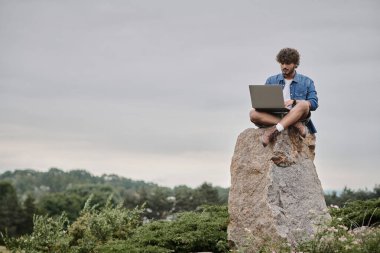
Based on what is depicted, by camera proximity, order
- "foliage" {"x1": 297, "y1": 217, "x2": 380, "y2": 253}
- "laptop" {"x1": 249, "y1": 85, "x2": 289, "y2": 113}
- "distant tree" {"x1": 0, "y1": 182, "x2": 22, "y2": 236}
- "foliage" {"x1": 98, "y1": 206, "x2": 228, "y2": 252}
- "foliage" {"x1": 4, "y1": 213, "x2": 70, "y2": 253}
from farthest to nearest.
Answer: "distant tree" {"x1": 0, "y1": 182, "x2": 22, "y2": 236}
"foliage" {"x1": 4, "y1": 213, "x2": 70, "y2": 253}
"foliage" {"x1": 98, "y1": 206, "x2": 228, "y2": 252}
"laptop" {"x1": 249, "y1": 85, "x2": 289, "y2": 113}
"foliage" {"x1": 297, "y1": 217, "x2": 380, "y2": 253}

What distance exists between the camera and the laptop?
8.62m

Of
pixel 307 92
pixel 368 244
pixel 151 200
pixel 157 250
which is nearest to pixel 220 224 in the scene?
pixel 157 250

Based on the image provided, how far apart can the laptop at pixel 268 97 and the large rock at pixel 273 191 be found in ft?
2.09

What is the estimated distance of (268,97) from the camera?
8664mm

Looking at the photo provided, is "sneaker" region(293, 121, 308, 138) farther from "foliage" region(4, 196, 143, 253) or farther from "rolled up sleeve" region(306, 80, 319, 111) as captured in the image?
"foliage" region(4, 196, 143, 253)

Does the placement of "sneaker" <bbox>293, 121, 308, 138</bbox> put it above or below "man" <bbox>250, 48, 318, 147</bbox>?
below

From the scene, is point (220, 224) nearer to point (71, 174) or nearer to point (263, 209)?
point (263, 209)

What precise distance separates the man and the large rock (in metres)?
0.20

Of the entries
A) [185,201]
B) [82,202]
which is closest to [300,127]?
[185,201]

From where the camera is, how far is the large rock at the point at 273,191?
8867mm

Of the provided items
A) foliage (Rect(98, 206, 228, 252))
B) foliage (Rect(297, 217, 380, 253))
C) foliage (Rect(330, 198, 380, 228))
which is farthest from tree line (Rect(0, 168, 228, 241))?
foliage (Rect(297, 217, 380, 253))

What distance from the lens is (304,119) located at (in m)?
9.17

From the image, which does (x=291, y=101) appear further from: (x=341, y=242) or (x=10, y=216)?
(x=10, y=216)

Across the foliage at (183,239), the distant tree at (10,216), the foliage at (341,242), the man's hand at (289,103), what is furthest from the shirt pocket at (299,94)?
the distant tree at (10,216)
